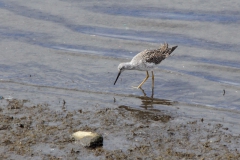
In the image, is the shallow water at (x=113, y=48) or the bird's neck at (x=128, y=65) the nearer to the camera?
the shallow water at (x=113, y=48)

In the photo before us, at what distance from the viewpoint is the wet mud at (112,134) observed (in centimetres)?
616

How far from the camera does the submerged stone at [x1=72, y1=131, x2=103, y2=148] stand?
6.31 m

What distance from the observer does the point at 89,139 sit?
20.7 feet

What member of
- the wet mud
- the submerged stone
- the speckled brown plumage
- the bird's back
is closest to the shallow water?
the speckled brown plumage

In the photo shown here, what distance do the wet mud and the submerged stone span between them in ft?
0.22

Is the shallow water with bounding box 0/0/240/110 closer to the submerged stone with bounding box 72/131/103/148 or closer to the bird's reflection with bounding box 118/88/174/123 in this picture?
the bird's reflection with bounding box 118/88/174/123

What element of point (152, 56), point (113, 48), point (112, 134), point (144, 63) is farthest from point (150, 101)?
point (113, 48)

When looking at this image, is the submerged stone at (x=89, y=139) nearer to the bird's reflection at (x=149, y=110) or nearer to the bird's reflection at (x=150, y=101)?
the bird's reflection at (x=149, y=110)

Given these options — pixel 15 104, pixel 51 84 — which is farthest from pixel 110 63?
pixel 15 104

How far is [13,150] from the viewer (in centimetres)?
617

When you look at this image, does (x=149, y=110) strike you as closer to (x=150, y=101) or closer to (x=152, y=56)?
(x=150, y=101)

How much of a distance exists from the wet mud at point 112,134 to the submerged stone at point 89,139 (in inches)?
2.6

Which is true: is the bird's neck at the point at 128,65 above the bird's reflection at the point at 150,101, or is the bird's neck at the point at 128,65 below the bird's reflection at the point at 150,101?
above

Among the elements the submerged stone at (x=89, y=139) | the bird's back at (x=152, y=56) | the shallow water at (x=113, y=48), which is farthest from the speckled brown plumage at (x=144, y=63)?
the submerged stone at (x=89, y=139)
